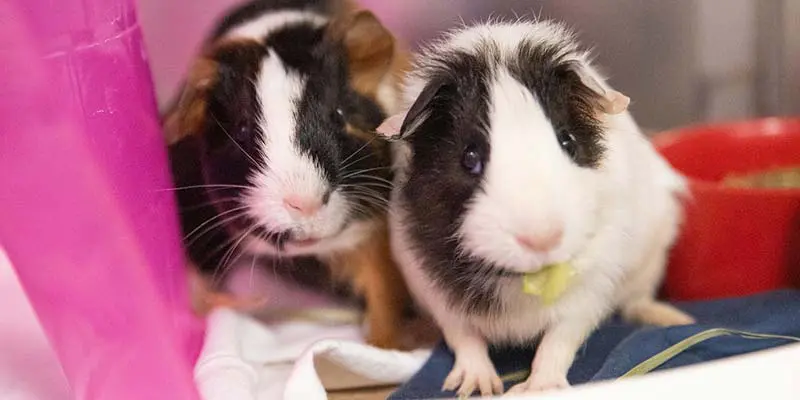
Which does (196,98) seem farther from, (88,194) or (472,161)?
(472,161)

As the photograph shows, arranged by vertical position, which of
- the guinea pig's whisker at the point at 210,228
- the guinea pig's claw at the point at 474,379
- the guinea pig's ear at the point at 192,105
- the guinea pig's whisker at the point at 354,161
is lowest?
the guinea pig's claw at the point at 474,379

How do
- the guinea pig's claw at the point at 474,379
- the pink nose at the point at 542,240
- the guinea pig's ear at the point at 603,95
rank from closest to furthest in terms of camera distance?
the pink nose at the point at 542,240
the guinea pig's ear at the point at 603,95
the guinea pig's claw at the point at 474,379

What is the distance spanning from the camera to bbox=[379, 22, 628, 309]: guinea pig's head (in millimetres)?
785

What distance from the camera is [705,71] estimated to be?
1.32m

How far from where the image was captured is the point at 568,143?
857 mm

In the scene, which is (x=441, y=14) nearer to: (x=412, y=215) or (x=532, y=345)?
(x=412, y=215)

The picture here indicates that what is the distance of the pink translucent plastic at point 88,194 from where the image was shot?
77cm

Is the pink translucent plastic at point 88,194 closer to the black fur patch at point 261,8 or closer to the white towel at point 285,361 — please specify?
the white towel at point 285,361

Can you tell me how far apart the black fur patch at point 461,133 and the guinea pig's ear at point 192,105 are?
27 cm

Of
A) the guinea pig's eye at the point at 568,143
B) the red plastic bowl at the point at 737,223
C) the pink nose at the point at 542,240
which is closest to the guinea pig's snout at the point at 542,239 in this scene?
the pink nose at the point at 542,240

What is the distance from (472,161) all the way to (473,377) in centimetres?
28

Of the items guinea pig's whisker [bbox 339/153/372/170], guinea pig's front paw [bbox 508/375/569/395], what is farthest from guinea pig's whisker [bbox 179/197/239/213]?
guinea pig's front paw [bbox 508/375/569/395]

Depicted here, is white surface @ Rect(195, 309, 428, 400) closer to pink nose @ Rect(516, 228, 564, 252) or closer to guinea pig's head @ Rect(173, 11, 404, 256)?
guinea pig's head @ Rect(173, 11, 404, 256)

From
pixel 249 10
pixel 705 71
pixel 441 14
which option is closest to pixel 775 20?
pixel 705 71
